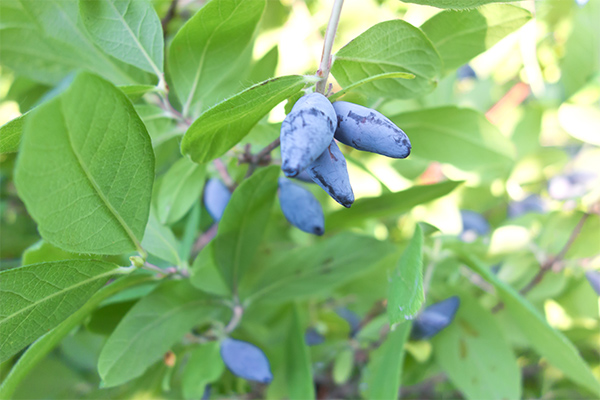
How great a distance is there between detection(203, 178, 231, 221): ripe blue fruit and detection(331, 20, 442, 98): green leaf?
0.31m

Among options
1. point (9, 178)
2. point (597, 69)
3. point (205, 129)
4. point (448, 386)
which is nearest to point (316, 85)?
point (205, 129)

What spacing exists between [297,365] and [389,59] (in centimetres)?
54

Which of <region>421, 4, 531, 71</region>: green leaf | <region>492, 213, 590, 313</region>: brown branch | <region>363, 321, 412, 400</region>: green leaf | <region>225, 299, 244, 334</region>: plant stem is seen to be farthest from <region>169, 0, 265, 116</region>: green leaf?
<region>492, 213, 590, 313</region>: brown branch

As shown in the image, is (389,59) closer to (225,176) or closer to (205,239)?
(225,176)

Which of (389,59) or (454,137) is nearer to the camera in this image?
(389,59)

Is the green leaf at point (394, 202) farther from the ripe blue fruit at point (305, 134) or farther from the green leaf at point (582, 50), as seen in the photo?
the green leaf at point (582, 50)

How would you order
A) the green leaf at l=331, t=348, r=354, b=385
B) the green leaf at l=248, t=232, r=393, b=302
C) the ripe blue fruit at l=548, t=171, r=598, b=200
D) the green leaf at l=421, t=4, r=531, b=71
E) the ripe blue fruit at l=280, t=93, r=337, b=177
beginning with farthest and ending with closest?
1. the ripe blue fruit at l=548, t=171, r=598, b=200
2. the green leaf at l=331, t=348, r=354, b=385
3. the green leaf at l=248, t=232, r=393, b=302
4. the green leaf at l=421, t=4, r=531, b=71
5. the ripe blue fruit at l=280, t=93, r=337, b=177

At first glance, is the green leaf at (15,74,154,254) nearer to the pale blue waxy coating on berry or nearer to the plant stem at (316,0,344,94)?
the plant stem at (316,0,344,94)

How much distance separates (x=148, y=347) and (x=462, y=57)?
611 millimetres

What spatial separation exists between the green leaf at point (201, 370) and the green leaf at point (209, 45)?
40 centimetres

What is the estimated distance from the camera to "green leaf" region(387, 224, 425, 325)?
1.61 feet

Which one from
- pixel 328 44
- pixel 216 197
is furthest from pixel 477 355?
pixel 328 44

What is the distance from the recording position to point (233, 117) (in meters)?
0.49

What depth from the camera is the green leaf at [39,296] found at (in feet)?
1.68
